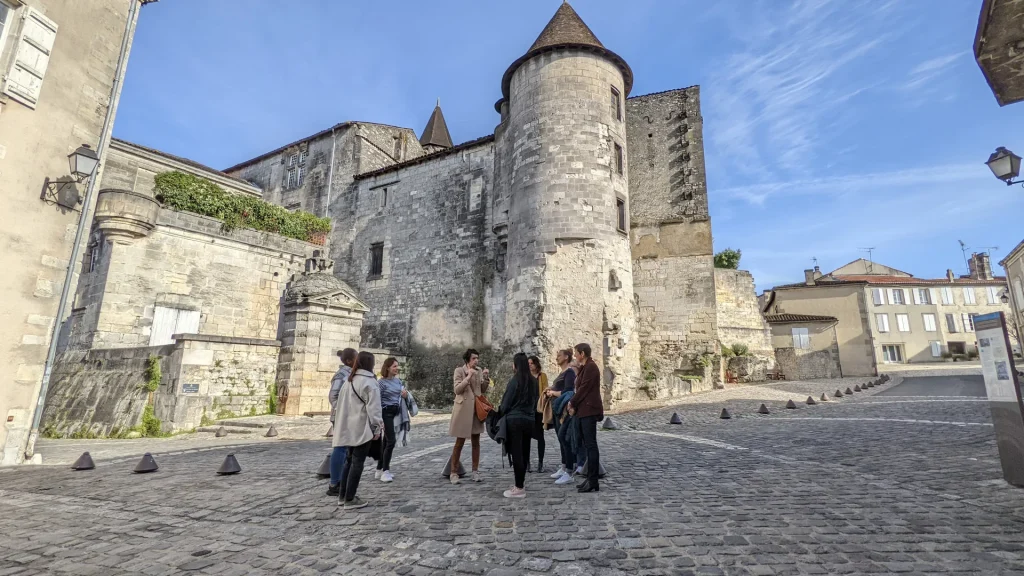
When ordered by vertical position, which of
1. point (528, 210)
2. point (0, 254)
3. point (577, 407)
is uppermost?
point (528, 210)

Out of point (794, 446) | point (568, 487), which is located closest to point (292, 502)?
point (568, 487)

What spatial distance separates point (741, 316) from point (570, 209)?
481 inches

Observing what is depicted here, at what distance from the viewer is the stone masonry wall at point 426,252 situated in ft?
58.0

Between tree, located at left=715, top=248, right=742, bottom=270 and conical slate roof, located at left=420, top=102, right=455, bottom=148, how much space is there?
19.9 meters

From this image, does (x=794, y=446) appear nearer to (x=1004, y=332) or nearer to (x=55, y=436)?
(x=1004, y=332)

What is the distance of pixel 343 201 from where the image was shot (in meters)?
22.3

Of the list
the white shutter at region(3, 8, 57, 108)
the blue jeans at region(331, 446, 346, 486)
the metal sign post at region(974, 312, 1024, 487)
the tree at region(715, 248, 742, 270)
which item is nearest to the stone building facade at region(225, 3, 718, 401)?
the blue jeans at region(331, 446, 346, 486)

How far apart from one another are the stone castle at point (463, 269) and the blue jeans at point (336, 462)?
26.1ft

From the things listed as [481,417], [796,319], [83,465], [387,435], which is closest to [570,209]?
[481,417]

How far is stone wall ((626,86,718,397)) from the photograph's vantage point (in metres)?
16.5

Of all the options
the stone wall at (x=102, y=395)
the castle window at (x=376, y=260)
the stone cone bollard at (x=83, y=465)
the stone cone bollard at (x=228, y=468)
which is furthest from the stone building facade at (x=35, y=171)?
the castle window at (x=376, y=260)

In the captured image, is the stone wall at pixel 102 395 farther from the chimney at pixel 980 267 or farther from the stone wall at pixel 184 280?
the chimney at pixel 980 267

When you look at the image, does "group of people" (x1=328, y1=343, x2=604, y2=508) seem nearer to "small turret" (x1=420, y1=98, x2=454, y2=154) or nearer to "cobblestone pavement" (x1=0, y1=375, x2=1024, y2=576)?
"cobblestone pavement" (x1=0, y1=375, x2=1024, y2=576)

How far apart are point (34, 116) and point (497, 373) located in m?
11.0
